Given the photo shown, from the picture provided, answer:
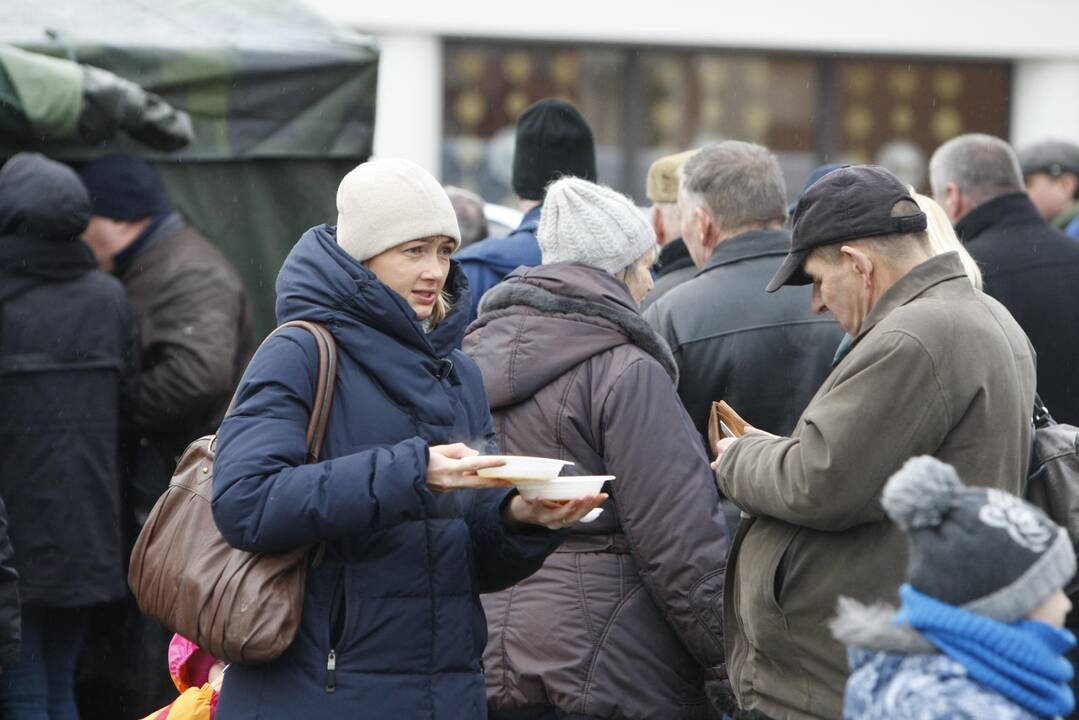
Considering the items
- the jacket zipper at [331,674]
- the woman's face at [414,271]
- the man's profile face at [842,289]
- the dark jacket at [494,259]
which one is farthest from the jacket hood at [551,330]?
the dark jacket at [494,259]

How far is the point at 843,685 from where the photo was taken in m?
3.31

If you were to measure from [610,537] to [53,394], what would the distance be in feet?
7.70

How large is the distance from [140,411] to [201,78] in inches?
53.4

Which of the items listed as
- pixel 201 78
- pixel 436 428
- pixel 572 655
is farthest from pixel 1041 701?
pixel 201 78

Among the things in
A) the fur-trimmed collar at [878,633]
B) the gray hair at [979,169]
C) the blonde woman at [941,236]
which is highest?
the gray hair at [979,169]

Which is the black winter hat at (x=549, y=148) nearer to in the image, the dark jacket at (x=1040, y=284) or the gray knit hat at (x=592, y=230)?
the dark jacket at (x=1040, y=284)

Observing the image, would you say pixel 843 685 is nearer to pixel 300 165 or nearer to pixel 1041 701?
pixel 1041 701

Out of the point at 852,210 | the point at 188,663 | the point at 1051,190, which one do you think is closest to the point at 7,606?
the point at 188,663

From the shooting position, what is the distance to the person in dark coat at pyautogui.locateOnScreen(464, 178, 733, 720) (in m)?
3.86

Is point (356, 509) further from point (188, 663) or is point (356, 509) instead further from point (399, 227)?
point (188, 663)

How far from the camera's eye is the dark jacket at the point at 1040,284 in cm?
541

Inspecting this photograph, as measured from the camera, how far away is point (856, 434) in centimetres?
317

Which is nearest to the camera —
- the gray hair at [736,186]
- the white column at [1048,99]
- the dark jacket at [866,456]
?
the dark jacket at [866,456]

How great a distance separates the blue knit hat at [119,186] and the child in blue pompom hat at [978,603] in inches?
164
